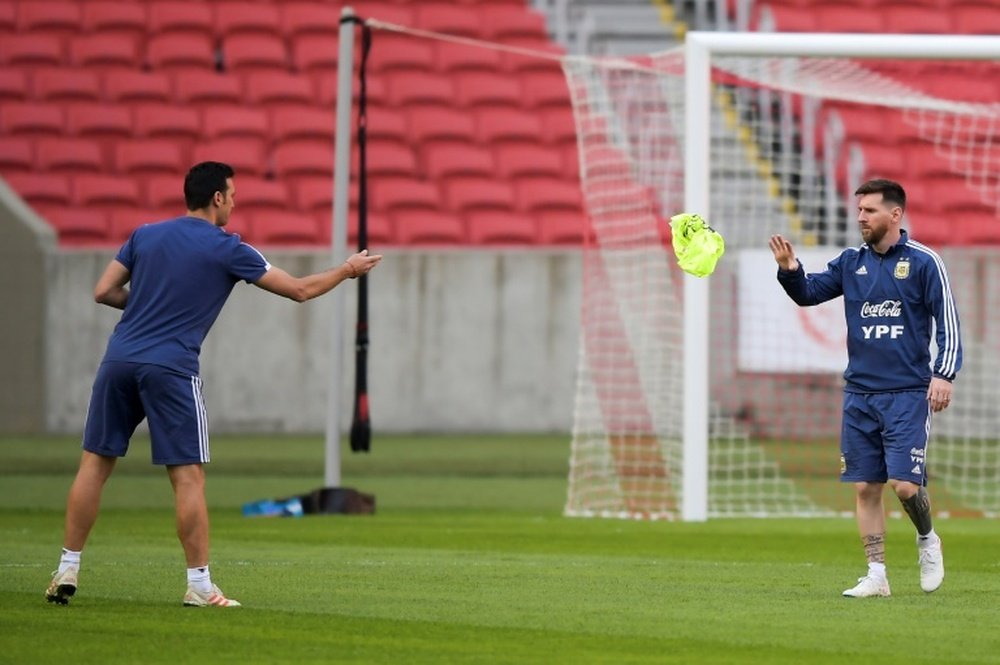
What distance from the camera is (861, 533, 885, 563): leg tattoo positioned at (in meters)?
8.49

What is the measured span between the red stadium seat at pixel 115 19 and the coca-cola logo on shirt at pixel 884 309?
46.7ft

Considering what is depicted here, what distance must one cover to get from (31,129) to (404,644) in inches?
576

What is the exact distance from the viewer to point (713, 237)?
9.12 meters

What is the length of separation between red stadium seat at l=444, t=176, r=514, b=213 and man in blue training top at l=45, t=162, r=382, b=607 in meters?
12.7

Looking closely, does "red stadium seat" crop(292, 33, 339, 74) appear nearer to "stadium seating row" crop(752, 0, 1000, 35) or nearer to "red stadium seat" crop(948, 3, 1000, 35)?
"stadium seating row" crop(752, 0, 1000, 35)

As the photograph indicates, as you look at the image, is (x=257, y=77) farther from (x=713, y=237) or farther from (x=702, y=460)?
(x=713, y=237)

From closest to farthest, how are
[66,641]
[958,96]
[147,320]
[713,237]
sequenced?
[66,641] → [147,320] → [713,237] → [958,96]

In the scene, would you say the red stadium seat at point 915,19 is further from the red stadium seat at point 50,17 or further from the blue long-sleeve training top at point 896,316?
the blue long-sleeve training top at point 896,316

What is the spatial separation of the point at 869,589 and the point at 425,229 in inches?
484

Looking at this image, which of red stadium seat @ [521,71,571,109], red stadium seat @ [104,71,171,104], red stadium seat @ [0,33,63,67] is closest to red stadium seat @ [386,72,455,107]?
red stadium seat @ [521,71,571,109]

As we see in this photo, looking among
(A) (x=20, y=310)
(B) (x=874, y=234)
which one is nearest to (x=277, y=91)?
(A) (x=20, y=310)

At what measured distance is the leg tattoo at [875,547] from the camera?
8.49 metres

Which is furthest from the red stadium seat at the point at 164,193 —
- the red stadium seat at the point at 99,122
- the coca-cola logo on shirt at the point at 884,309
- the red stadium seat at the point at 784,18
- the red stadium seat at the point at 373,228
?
the coca-cola logo on shirt at the point at 884,309

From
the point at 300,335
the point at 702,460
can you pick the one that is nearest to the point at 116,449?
the point at 702,460
